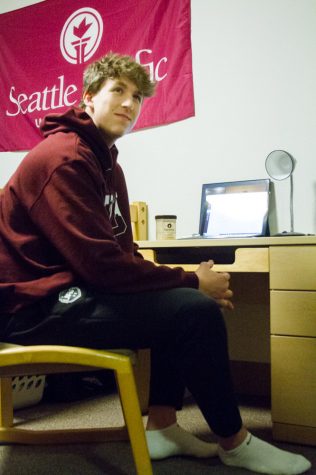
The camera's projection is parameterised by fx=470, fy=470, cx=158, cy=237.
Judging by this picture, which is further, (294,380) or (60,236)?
(294,380)

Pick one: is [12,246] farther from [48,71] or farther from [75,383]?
[48,71]

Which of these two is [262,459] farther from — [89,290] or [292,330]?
[89,290]

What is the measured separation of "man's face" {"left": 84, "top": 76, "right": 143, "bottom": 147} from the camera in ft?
4.15

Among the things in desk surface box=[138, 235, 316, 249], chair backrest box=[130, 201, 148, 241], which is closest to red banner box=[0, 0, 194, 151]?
chair backrest box=[130, 201, 148, 241]

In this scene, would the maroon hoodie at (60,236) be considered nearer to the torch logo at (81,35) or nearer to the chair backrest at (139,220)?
the chair backrest at (139,220)

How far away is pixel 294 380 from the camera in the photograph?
4.56 feet

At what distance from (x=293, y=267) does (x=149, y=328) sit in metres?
0.58

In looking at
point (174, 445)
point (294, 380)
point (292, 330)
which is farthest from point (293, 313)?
point (174, 445)

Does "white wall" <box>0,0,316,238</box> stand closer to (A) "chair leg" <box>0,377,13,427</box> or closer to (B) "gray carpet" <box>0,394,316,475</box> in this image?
(B) "gray carpet" <box>0,394,316,475</box>

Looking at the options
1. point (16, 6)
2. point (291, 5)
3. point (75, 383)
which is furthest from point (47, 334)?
point (16, 6)

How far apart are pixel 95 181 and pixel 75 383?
1.04 meters

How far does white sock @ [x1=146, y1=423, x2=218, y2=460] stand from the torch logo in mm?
1818

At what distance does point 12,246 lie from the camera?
107cm

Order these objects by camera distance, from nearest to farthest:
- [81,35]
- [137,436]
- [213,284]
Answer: [137,436] → [213,284] → [81,35]
